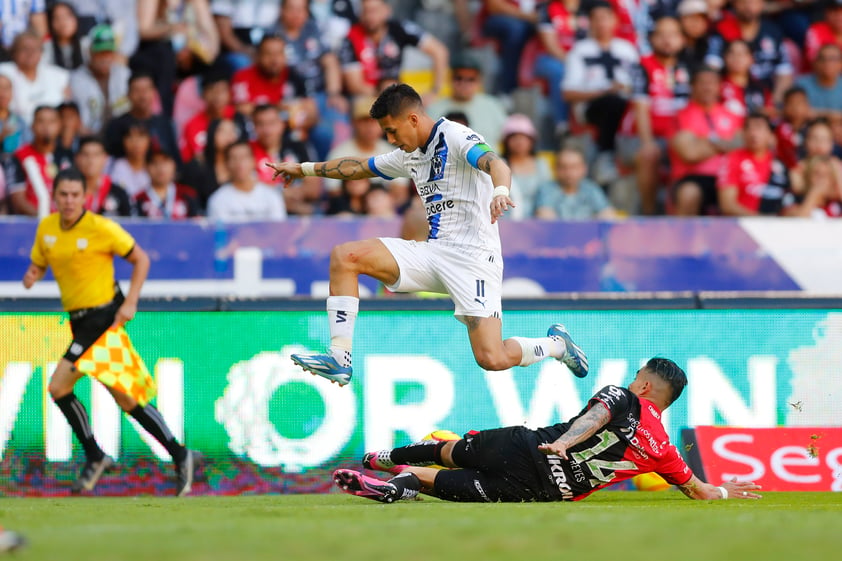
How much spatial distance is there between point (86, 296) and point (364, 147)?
4.38m

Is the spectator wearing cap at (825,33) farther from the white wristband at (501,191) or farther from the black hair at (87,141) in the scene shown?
the white wristband at (501,191)

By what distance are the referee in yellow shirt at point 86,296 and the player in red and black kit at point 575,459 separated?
2245 millimetres

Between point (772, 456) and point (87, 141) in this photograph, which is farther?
point (87, 141)

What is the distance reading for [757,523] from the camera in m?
5.88

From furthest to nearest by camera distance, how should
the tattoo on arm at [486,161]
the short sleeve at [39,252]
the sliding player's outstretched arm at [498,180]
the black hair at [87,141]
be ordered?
the black hair at [87,141]
the short sleeve at [39,252]
the tattoo on arm at [486,161]
the sliding player's outstretched arm at [498,180]

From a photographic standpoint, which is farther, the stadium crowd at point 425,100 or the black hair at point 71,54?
the black hair at point 71,54

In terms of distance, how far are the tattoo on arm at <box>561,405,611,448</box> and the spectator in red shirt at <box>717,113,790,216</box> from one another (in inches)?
235

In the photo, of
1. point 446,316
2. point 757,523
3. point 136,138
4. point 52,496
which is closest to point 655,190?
point 446,316

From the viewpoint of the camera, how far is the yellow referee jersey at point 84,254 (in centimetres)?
946

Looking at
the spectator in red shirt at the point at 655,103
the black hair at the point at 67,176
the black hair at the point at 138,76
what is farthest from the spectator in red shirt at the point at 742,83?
the black hair at the point at 67,176

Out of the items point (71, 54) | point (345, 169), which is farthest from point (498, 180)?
point (71, 54)

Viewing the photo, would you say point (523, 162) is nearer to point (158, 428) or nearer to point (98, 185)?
point (98, 185)

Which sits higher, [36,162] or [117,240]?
[36,162]

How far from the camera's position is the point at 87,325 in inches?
371
